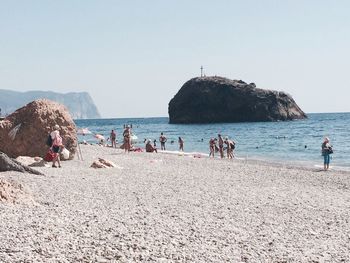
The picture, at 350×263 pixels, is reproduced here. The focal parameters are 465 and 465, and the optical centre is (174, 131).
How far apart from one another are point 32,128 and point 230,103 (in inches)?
4622

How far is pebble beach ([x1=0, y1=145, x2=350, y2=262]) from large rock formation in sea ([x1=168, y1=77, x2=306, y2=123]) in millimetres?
118347

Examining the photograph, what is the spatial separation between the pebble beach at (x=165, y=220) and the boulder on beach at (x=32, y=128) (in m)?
4.24

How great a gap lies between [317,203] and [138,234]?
7590 mm

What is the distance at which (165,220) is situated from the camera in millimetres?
10445

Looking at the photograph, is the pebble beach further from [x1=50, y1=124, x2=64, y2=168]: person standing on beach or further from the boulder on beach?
the boulder on beach

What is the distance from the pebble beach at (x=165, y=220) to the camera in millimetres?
7863

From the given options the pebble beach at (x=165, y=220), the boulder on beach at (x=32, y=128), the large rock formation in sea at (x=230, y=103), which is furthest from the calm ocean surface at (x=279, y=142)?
the large rock formation in sea at (x=230, y=103)

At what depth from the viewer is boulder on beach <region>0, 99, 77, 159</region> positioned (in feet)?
71.6

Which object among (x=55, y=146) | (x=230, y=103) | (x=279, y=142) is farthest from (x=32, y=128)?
(x=230, y=103)

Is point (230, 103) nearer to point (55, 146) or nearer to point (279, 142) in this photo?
point (279, 142)

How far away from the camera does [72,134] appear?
2286 centimetres

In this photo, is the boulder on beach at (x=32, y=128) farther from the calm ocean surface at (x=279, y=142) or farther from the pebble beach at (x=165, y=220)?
the calm ocean surface at (x=279, y=142)

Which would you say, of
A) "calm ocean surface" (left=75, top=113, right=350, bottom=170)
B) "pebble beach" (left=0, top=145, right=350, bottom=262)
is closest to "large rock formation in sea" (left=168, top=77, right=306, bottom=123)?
"calm ocean surface" (left=75, top=113, right=350, bottom=170)

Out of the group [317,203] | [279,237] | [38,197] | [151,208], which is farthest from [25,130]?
[279,237]
